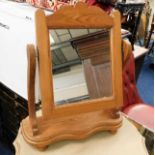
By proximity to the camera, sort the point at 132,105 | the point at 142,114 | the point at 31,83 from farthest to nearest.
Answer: the point at 132,105 → the point at 142,114 → the point at 31,83

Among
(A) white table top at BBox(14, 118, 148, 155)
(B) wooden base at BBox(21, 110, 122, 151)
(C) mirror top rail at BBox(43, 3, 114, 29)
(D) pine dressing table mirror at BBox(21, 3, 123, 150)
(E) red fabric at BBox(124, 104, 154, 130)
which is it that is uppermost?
(C) mirror top rail at BBox(43, 3, 114, 29)

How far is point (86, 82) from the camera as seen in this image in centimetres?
74

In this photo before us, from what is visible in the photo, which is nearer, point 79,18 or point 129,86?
point 79,18

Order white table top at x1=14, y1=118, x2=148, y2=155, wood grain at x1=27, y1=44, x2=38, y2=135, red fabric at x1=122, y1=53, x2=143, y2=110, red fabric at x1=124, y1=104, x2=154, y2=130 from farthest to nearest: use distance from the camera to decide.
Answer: red fabric at x1=122, y1=53, x2=143, y2=110 → red fabric at x1=124, y1=104, x2=154, y2=130 → white table top at x1=14, y1=118, x2=148, y2=155 → wood grain at x1=27, y1=44, x2=38, y2=135

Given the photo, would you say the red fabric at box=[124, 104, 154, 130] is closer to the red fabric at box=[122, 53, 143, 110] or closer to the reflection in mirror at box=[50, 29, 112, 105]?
the red fabric at box=[122, 53, 143, 110]

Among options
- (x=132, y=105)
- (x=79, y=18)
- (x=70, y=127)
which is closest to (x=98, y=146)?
(x=70, y=127)

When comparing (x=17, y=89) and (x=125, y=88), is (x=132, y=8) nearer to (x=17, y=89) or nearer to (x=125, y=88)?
(x=125, y=88)

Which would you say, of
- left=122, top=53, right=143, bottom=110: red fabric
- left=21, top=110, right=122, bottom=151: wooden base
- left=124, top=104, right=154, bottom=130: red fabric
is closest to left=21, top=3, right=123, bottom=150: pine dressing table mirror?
left=21, top=110, right=122, bottom=151: wooden base

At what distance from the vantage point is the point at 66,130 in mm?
689

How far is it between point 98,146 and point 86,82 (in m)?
0.21

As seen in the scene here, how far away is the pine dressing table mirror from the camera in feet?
1.97

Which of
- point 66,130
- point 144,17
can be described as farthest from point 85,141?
point 144,17

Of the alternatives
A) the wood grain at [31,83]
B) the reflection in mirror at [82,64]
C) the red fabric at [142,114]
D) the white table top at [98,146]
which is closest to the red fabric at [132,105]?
the red fabric at [142,114]

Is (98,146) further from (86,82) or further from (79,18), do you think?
(79,18)
